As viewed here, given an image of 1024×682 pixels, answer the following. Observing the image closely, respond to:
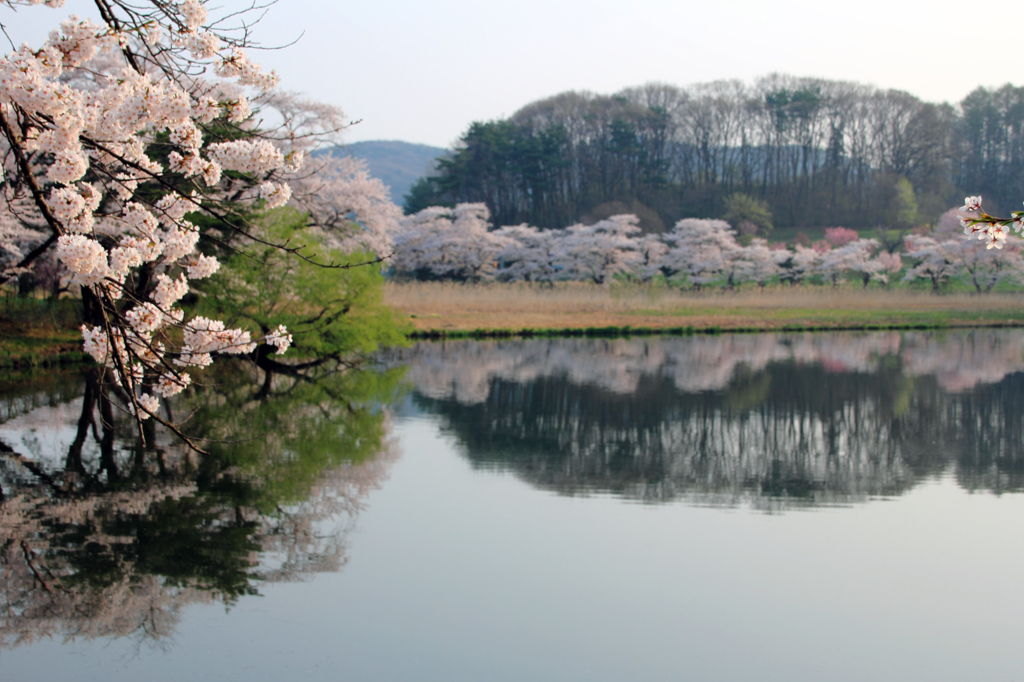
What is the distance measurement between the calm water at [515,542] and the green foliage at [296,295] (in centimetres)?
367

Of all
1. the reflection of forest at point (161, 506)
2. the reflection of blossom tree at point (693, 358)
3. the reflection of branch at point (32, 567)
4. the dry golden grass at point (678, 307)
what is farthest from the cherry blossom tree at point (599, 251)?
the reflection of branch at point (32, 567)

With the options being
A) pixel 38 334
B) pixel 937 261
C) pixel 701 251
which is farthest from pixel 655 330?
pixel 937 261

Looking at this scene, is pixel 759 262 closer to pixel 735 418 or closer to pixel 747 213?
pixel 747 213

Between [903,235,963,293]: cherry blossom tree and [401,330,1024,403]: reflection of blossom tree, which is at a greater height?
[903,235,963,293]: cherry blossom tree

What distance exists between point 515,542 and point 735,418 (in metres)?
5.74

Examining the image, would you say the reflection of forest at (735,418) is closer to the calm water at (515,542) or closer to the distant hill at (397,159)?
the calm water at (515,542)

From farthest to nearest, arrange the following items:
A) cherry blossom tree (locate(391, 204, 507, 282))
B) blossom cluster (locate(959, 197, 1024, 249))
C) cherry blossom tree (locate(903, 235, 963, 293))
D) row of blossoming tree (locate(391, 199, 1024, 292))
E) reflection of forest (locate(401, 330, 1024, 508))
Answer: cherry blossom tree (locate(391, 204, 507, 282))
row of blossoming tree (locate(391, 199, 1024, 292))
cherry blossom tree (locate(903, 235, 963, 293))
reflection of forest (locate(401, 330, 1024, 508))
blossom cluster (locate(959, 197, 1024, 249))

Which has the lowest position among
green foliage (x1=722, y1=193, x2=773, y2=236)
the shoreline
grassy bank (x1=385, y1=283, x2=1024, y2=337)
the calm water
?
the calm water

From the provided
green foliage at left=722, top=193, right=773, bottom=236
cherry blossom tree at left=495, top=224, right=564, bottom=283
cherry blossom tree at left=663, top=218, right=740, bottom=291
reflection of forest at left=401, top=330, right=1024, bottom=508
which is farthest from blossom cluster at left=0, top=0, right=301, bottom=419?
green foliage at left=722, top=193, right=773, bottom=236

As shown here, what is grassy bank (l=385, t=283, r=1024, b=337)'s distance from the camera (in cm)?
2358

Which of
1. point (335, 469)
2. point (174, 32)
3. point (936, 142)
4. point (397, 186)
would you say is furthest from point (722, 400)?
point (397, 186)

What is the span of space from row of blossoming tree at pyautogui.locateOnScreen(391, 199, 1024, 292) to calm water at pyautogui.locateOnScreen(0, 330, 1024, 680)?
28.1m

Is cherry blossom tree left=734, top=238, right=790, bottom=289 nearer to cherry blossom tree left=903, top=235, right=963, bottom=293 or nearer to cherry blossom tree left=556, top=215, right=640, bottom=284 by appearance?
cherry blossom tree left=556, top=215, right=640, bottom=284

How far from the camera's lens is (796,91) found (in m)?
55.3
